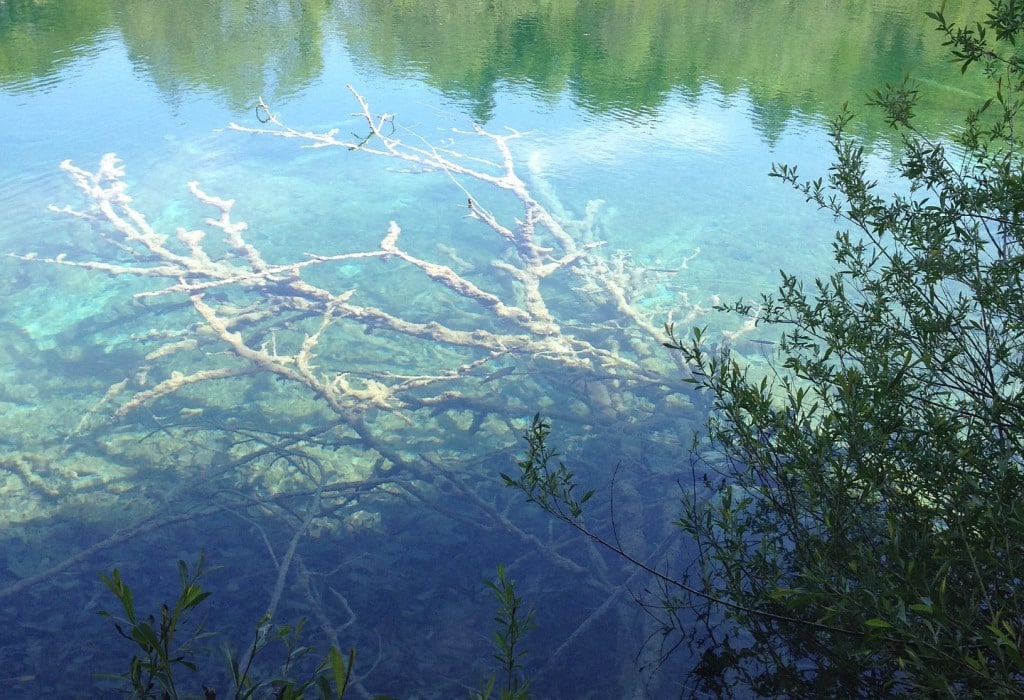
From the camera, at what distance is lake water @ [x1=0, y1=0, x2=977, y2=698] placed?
13.6 ft

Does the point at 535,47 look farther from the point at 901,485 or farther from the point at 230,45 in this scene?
the point at 901,485

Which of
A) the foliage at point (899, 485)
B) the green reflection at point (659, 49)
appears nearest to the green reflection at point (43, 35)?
the green reflection at point (659, 49)

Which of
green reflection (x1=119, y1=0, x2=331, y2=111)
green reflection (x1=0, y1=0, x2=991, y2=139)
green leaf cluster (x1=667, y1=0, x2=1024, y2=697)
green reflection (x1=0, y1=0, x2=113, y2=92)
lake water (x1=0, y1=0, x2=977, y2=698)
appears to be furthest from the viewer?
green reflection (x1=0, y1=0, x2=113, y2=92)

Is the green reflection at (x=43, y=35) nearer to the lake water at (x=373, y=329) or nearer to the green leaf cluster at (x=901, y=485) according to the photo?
the lake water at (x=373, y=329)

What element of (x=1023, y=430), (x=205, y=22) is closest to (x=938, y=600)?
(x=1023, y=430)

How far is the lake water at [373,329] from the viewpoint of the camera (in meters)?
4.16

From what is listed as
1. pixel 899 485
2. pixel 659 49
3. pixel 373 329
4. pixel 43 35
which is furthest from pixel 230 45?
pixel 899 485

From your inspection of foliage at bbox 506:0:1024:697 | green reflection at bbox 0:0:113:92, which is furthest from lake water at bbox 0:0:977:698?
foliage at bbox 506:0:1024:697

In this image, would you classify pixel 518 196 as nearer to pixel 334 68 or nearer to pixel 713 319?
pixel 713 319

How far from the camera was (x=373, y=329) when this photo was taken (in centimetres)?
652

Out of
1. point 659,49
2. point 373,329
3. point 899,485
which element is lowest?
point 659,49

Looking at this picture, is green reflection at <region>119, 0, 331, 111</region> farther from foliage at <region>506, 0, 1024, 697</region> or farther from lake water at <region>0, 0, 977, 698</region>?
foliage at <region>506, 0, 1024, 697</region>

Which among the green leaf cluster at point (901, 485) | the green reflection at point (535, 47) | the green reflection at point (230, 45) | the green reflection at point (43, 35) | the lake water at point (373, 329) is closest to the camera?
the green leaf cluster at point (901, 485)

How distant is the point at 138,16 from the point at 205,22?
1232mm
